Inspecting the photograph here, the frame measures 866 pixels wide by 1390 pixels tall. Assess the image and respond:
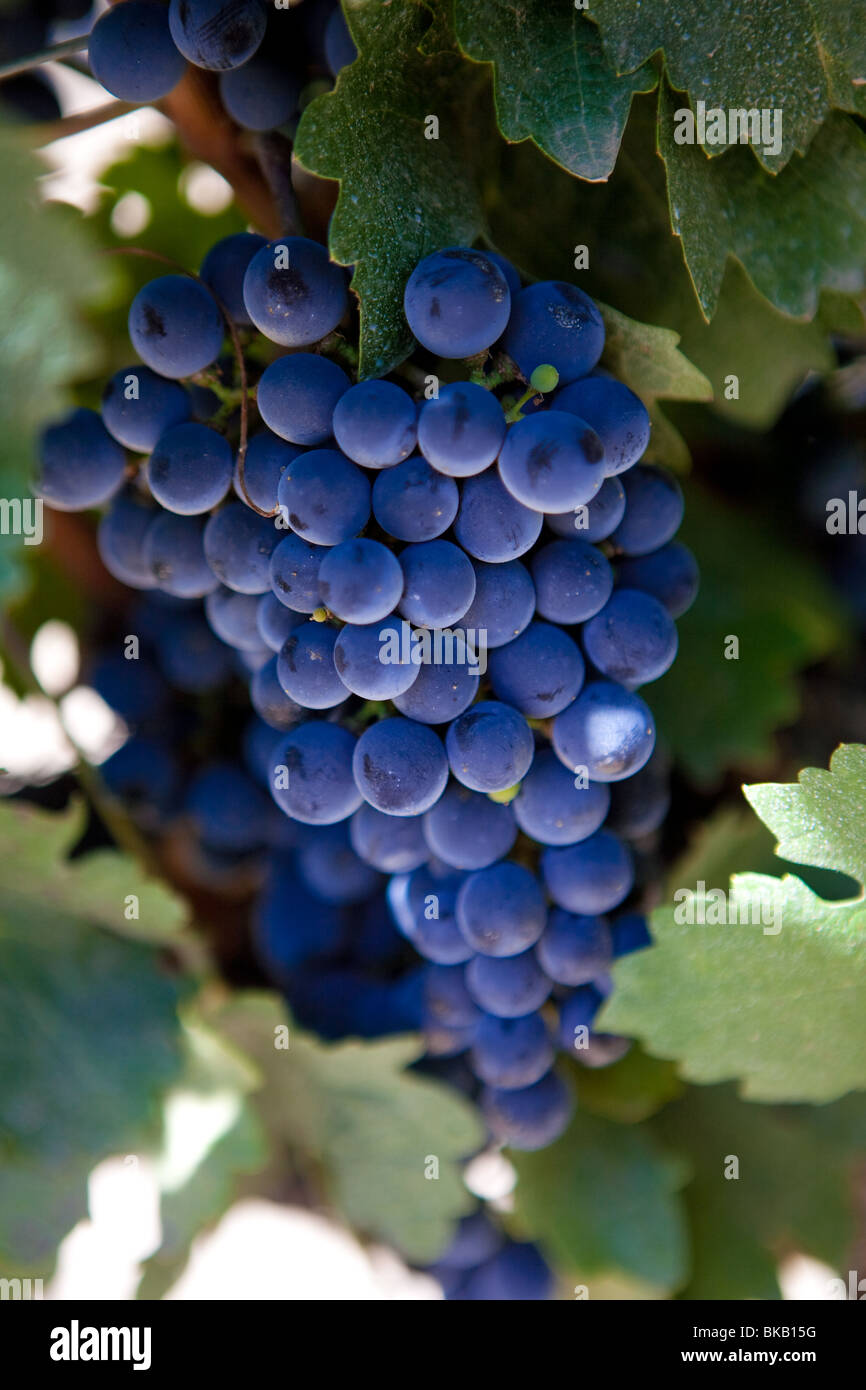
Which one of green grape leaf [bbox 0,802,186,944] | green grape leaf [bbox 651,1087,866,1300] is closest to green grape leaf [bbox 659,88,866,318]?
green grape leaf [bbox 0,802,186,944]

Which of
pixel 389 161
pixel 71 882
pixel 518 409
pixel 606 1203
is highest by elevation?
pixel 389 161

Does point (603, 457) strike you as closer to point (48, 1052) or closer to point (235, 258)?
point (235, 258)

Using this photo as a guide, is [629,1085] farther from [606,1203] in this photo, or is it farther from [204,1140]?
[204,1140]

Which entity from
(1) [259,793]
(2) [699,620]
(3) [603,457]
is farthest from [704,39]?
(1) [259,793]

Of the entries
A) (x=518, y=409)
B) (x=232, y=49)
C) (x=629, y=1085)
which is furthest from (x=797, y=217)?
(x=629, y=1085)

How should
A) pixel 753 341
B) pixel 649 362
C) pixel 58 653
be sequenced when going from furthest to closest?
pixel 58 653, pixel 753 341, pixel 649 362

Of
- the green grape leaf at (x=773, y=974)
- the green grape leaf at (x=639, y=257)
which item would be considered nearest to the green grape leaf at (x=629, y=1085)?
the green grape leaf at (x=773, y=974)

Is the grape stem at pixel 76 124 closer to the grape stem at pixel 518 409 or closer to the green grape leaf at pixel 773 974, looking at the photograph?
the grape stem at pixel 518 409

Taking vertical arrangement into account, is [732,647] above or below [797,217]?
below
